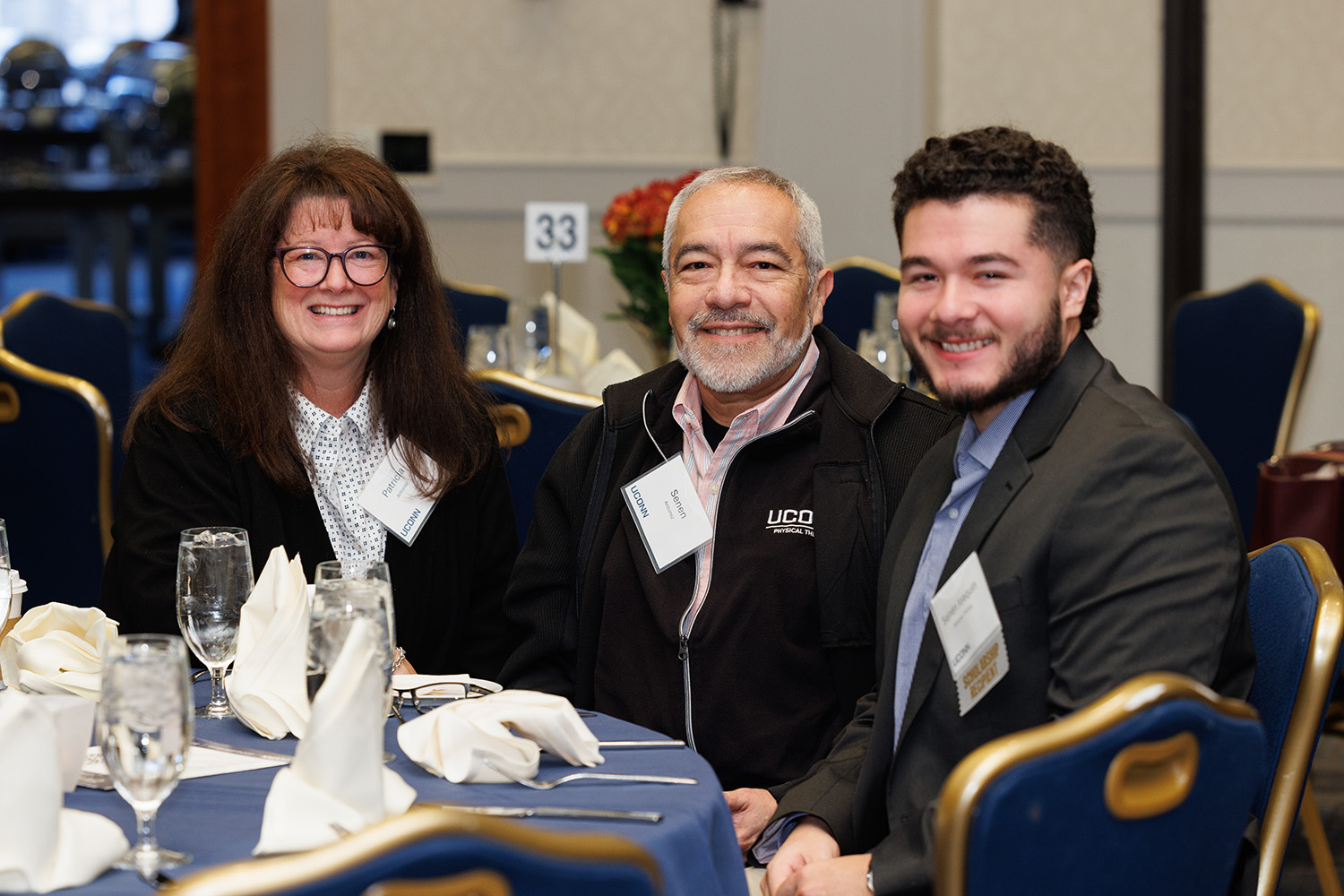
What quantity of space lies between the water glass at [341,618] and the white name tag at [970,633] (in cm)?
57

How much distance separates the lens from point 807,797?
1699 mm

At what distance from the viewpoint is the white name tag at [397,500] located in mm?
2129

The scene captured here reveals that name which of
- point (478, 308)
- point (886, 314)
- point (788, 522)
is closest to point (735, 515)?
point (788, 522)

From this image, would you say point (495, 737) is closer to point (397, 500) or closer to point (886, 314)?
point (397, 500)

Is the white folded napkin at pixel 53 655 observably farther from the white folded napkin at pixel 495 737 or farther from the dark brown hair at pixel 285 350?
the dark brown hair at pixel 285 350

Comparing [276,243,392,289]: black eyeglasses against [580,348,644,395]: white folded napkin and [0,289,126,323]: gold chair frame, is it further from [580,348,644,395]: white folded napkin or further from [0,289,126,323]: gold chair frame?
[0,289,126,323]: gold chair frame

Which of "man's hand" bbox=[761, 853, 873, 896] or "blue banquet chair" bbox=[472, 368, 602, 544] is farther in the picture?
"blue banquet chair" bbox=[472, 368, 602, 544]

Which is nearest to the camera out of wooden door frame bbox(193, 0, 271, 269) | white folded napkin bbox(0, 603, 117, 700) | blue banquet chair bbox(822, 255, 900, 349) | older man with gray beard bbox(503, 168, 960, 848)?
white folded napkin bbox(0, 603, 117, 700)

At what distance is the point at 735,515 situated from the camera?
6.57ft

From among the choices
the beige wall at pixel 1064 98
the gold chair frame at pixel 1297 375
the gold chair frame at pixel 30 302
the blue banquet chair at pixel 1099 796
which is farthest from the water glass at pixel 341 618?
the beige wall at pixel 1064 98

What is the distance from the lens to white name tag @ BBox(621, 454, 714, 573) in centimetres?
198

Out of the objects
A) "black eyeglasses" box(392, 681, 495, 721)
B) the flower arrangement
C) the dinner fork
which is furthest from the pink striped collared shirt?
the flower arrangement

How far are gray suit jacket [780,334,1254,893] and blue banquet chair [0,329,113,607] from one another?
80.4 inches

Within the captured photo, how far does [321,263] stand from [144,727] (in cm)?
119
